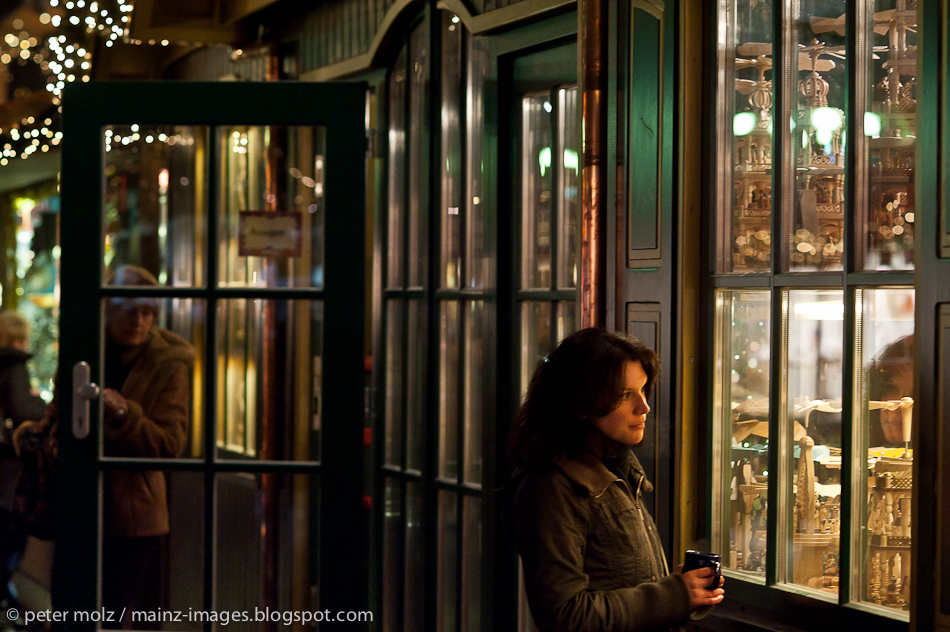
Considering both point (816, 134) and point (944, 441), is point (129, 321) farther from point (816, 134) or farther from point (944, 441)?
point (944, 441)

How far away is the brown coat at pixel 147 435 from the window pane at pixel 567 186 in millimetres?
1228

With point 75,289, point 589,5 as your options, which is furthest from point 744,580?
point 75,289

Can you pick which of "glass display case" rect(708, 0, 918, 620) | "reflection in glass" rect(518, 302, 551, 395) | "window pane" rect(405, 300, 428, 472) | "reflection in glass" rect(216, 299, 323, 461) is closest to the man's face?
"reflection in glass" rect(216, 299, 323, 461)

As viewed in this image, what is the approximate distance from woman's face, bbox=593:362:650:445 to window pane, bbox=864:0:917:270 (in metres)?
0.64

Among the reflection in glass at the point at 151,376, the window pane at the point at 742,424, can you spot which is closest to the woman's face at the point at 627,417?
the window pane at the point at 742,424

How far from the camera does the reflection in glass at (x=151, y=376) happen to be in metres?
3.23

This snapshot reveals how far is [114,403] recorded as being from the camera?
10.6 ft

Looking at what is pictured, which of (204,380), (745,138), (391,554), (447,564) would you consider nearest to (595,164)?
(745,138)

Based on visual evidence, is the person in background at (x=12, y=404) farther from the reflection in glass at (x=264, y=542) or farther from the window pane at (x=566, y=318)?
the window pane at (x=566, y=318)

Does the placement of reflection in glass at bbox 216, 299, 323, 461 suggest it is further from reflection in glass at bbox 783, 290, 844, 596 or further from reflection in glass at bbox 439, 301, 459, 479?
reflection in glass at bbox 783, 290, 844, 596

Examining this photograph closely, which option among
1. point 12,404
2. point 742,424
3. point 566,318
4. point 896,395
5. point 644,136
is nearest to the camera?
point 896,395

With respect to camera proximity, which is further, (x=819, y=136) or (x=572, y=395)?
(x=819, y=136)

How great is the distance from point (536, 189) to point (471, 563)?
124cm

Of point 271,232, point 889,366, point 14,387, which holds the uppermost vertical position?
point 271,232
